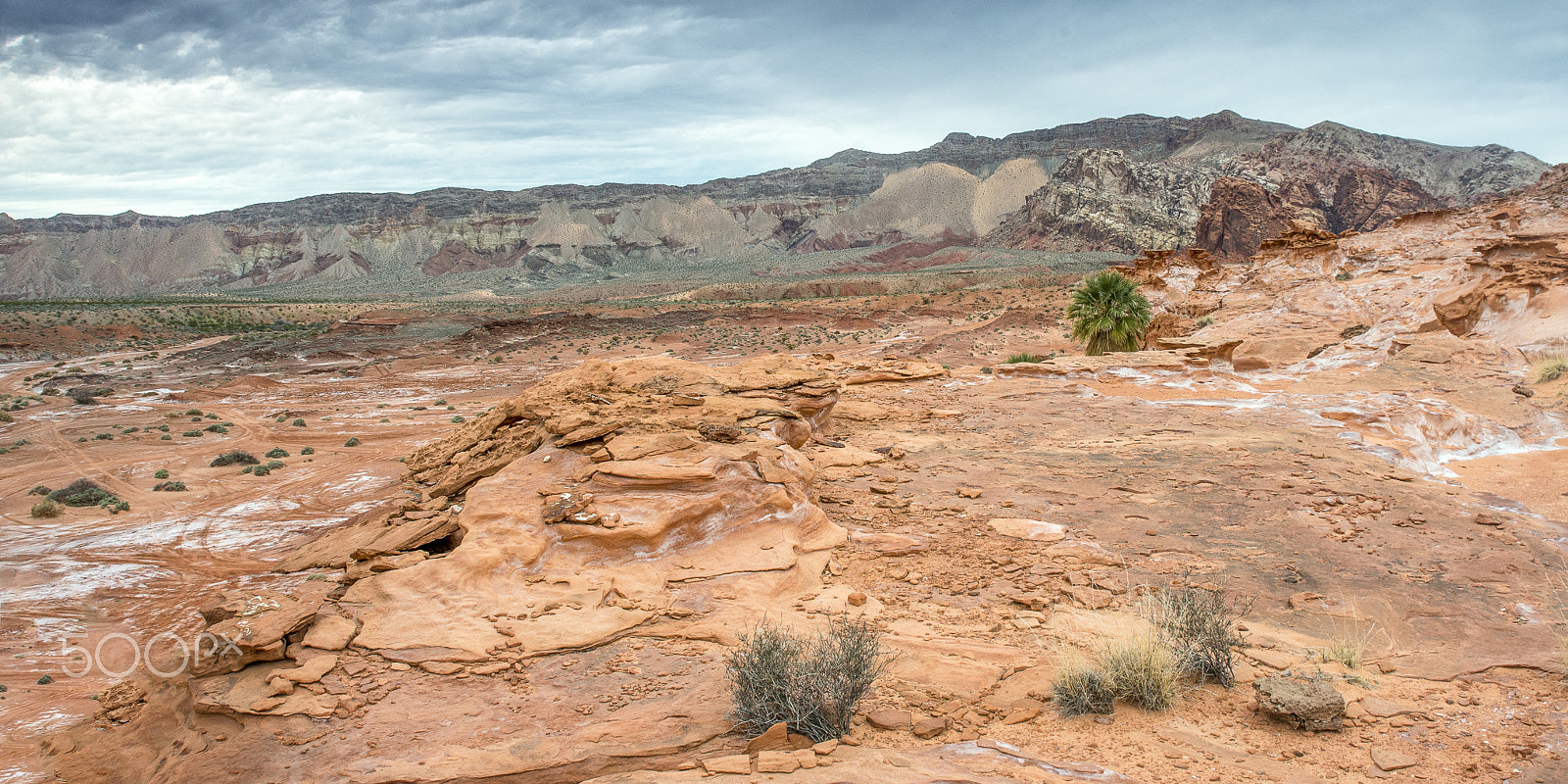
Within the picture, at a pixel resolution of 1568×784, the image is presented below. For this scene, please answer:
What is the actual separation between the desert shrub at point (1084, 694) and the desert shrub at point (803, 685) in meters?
1.03

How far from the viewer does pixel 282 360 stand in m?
32.1

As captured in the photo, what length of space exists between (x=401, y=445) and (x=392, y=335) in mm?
30859

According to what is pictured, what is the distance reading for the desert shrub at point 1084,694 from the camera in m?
4.11

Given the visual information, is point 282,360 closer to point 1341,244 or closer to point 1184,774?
point 1184,774

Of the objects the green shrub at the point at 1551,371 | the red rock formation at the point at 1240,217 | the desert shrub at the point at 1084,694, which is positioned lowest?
the desert shrub at the point at 1084,694

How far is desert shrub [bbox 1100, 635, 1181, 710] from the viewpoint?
412 cm

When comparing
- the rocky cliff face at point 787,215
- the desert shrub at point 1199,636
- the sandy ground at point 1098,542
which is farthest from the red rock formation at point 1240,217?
the desert shrub at point 1199,636

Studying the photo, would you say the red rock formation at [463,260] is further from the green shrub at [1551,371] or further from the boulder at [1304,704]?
the boulder at [1304,704]

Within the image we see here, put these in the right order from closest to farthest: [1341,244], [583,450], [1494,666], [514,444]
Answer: [1494,666]
[583,450]
[514,444]
[1341,244]

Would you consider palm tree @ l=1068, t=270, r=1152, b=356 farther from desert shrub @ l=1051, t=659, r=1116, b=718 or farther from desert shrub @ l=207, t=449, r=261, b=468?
desert shrub @ l=207, t=449, r=261, b=468

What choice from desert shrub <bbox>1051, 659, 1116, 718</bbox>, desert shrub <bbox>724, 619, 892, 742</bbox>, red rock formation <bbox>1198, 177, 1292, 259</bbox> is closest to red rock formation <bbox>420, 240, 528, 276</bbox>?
red rock formation <bbox>1198, 177, 1292, 259</bbox>

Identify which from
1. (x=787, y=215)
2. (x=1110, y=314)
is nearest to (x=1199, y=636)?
(x=1110, y=314)

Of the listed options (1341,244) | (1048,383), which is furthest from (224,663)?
(1341,244)

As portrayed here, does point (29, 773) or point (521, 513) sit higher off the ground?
point (521, 513)
